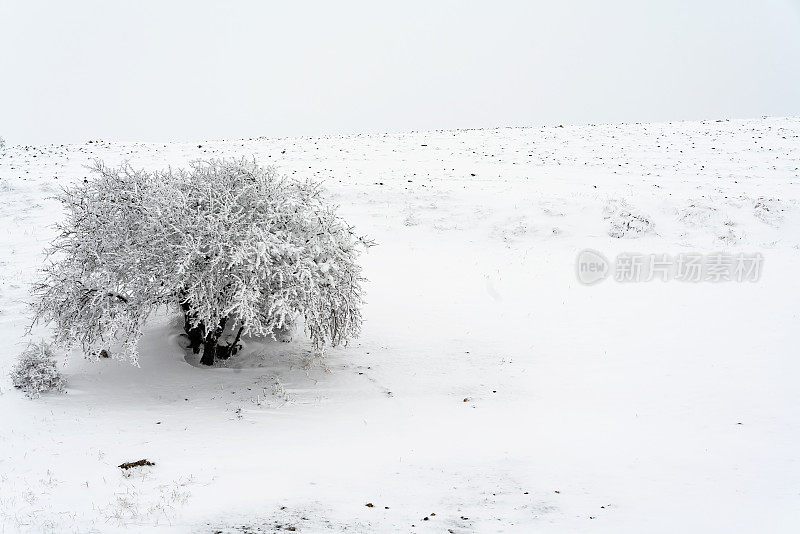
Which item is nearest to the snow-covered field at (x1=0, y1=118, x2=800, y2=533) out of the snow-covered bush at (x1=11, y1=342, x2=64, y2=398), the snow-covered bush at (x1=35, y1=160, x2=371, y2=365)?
the snow-covered bush at (x1=11, y1=342, x2=64, y2=398)

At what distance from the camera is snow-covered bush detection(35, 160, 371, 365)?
1069 centimetres

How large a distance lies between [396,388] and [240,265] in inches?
162

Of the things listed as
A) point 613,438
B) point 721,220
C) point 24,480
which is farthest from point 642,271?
point 24,480

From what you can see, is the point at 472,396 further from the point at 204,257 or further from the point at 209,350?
the point at 204,257

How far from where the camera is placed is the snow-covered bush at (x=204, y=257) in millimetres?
10688

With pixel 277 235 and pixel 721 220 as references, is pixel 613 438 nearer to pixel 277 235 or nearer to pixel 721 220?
pixel 277 235

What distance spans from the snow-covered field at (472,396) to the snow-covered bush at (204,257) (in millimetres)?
1594

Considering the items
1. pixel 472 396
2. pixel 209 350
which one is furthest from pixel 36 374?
pixel 472 396

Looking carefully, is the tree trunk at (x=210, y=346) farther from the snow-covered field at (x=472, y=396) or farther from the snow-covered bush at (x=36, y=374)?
the snow-covered bush at (x=36, y=374)

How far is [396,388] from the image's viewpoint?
12.1m

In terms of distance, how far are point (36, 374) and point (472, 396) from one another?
859 cm

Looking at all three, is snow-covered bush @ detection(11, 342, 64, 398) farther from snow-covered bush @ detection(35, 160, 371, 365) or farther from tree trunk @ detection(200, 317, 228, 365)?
tree trunk @ detection(200, 317, 228, 365)

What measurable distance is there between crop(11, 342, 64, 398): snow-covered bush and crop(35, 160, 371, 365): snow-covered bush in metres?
0.59

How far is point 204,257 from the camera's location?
431 inches
